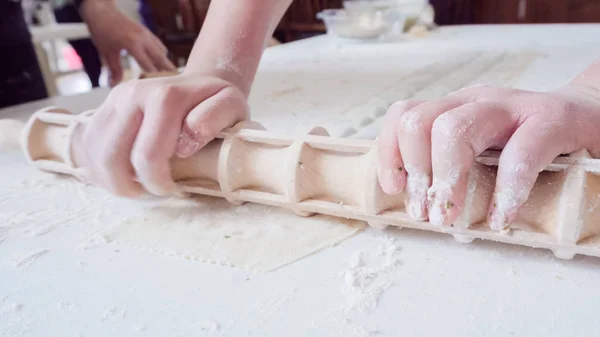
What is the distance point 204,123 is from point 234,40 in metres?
0.25

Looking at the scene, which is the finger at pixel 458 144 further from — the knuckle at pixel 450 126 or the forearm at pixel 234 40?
the forearm at pixel 234 40

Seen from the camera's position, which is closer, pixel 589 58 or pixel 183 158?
pixel 183 158

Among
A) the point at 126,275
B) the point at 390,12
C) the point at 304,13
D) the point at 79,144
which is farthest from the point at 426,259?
the point at 304,13

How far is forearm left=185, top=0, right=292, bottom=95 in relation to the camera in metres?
0.75

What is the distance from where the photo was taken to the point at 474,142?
42cm

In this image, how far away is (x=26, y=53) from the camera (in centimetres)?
144

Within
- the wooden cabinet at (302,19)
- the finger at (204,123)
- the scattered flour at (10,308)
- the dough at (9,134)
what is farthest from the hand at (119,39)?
the wooden cabinet at (302,19)

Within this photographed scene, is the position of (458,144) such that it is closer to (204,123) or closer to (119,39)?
(204,123)

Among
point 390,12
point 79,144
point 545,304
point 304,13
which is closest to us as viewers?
point 545,304

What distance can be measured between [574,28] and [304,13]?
195 centimetres

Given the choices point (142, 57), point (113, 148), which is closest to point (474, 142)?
point (113, 148)

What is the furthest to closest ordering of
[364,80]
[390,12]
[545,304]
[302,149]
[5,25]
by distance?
[390,12], [5,25], [364,80], [302,149], [545,304]

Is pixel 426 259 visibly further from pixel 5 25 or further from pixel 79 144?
pixel 5 25

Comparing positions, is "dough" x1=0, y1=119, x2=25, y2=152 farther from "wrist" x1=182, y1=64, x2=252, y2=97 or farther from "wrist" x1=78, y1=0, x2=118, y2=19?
"wrist" x1=78, y1=0, x2=118, y2=19
